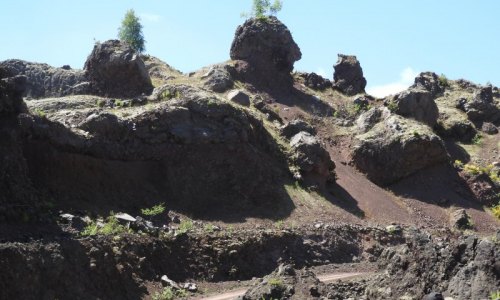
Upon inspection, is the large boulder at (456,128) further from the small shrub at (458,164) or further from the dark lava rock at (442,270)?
the dark lava rock at (442,270)

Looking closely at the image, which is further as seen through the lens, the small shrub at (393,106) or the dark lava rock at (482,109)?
the dark lava rock at (482,109)

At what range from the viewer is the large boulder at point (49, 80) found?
4456 cm

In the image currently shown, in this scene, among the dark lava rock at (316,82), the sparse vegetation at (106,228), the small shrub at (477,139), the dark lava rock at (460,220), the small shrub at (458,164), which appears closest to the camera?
the sparse vegetation at (106,228)

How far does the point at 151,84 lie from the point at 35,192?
2006cm

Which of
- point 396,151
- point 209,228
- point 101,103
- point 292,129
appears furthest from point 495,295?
point 396,151

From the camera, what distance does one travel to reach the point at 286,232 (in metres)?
31.1

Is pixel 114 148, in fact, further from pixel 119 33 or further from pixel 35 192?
pixel 119 33

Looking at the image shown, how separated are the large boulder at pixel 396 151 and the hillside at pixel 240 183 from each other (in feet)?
0.36

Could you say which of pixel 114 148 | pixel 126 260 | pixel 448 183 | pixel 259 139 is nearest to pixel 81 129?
pixel 114 148

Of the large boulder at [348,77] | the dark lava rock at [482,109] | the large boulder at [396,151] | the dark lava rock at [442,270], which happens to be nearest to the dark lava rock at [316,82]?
the large boulder at [348,77]

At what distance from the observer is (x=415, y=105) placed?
51.0 m

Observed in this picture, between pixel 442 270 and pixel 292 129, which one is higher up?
pixel 292 129

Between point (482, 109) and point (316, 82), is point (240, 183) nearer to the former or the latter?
point (316, 82)

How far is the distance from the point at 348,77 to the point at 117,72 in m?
26.2
